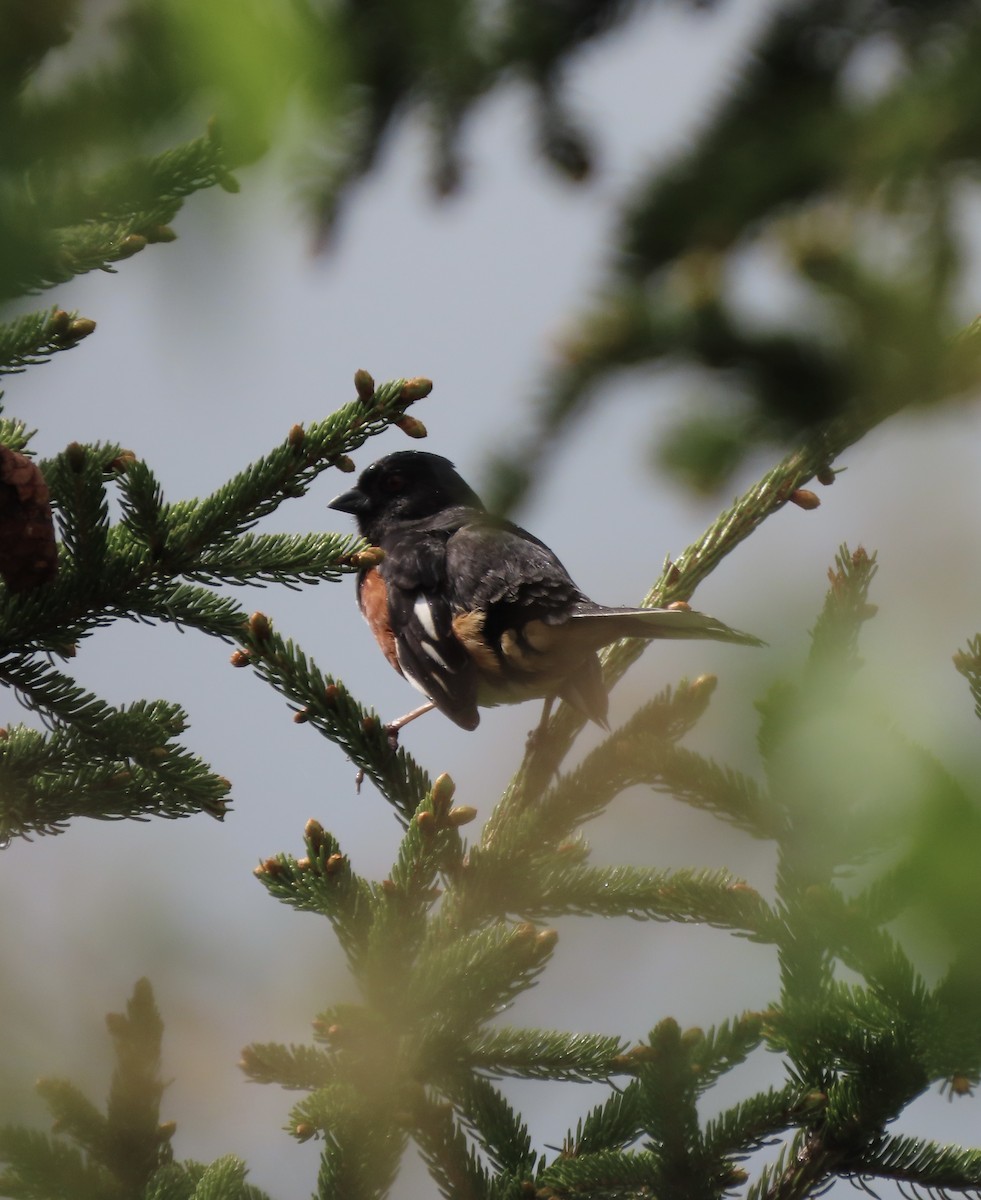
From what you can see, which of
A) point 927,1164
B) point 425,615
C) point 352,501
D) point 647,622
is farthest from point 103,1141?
point 352,501

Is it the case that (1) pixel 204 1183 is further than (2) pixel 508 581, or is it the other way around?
(2) pixel 508 581

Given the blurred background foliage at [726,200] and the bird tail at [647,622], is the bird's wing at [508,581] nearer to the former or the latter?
the bird tail at [647,622]

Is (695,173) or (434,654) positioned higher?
(434,654)

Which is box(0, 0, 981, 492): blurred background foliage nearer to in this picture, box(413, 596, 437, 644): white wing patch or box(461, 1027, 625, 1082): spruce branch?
box(461, 1027, 625, 1082): spruce branch

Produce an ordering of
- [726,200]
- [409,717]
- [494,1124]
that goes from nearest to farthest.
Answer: [726,200] < [494,1124] < [409,717]

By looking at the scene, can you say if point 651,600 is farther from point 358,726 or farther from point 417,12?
point 417,12

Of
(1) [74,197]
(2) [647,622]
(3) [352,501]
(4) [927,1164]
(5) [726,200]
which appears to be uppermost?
(3) [352,501]

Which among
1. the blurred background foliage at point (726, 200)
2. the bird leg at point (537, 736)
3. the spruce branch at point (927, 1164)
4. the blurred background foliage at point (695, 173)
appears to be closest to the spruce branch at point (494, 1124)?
the spruce branch at point (927, 1164)

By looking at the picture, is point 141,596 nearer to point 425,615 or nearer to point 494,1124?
point 494,1124
